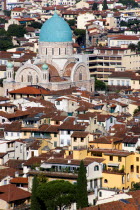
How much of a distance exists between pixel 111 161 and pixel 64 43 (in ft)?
110

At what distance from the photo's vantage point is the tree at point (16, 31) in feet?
427

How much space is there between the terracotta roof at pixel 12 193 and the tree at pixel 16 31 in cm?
8034

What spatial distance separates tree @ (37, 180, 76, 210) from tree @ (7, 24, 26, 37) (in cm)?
8291

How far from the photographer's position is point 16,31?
5167 inches

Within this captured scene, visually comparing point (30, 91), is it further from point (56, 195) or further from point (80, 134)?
point (56, 195)

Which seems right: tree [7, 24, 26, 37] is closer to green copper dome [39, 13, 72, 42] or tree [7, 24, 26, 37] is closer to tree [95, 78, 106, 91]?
tree [95, 78, 106, 91]

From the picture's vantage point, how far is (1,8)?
18550cm

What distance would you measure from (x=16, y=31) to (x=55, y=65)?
46.6 meters

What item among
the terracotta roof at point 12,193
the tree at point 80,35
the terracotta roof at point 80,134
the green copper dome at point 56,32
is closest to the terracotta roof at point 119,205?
the terracotta roof at point 12,193

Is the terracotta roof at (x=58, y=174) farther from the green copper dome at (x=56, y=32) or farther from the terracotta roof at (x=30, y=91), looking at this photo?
the green copper dome at (x=56, y=32)

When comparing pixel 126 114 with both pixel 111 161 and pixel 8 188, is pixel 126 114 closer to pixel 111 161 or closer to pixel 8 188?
pixel 111 161

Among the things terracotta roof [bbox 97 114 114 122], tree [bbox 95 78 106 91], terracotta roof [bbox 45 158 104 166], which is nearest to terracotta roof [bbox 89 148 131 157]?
terracotta roof [bbox 45 158 104 166]

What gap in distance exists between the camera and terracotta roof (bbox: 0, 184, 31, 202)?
48.9m

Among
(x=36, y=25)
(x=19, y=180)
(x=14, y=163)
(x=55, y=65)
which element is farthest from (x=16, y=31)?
(x=19, y=180)
